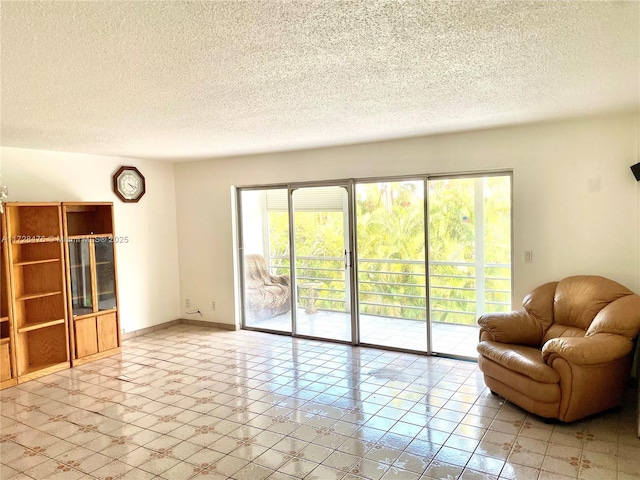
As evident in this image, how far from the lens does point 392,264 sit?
17.4 feet

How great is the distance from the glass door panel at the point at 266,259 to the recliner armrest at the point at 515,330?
2836 millimetres

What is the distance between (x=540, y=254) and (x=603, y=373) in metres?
1.39

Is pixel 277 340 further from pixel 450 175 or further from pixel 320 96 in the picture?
pixel 320 96

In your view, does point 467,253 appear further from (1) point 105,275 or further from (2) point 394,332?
(1) point 105,275

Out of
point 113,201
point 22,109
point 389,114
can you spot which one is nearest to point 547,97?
point 389,114

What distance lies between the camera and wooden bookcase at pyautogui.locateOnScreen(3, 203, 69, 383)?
4719 millimetres

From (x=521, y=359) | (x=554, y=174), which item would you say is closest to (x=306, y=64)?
(x=521, y=359)

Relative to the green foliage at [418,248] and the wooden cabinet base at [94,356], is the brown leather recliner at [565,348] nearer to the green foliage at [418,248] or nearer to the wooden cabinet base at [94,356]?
the green foliage at [418,248]

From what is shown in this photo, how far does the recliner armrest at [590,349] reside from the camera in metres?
3.13

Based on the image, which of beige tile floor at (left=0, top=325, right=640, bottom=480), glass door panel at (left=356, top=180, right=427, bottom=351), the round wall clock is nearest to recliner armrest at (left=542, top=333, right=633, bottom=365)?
beige tile floor at (left=0, top=325, right=640, bottom=480)

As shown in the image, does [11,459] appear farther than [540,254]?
No

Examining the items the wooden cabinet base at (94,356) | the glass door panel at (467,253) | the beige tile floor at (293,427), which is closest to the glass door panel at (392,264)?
the glass door panel at (467,253)

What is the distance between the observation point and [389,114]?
368cm

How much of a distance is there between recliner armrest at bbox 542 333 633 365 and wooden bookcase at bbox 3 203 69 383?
4745mm
